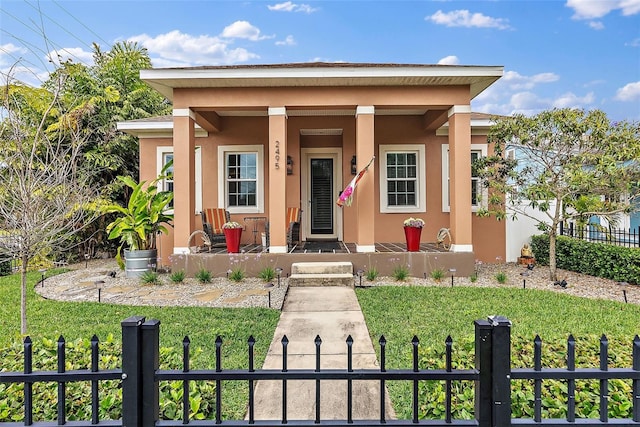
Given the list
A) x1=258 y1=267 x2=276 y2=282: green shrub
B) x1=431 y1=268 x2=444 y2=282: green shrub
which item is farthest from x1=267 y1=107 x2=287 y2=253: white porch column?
x1=431 y1=268 x2=444 y2=282: green shrub

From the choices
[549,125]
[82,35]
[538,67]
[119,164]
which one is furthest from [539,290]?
[82,35]

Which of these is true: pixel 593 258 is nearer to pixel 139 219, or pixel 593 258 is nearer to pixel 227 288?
pixel 227 288

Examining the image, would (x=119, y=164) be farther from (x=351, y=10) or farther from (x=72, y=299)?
(x=351, y=10)

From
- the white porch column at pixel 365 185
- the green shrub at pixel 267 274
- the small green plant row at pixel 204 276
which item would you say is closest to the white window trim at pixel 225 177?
the small green plant row at pixel 204 276

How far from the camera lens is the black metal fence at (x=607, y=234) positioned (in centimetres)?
755

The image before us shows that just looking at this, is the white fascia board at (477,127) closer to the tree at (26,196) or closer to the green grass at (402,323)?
the green grass at (402,323)

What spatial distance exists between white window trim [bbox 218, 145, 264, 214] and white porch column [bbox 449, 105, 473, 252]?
4.88 m

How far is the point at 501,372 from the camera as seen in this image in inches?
63.9

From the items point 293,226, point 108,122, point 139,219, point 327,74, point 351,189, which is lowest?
point 293,226

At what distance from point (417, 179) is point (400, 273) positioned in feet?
11.7

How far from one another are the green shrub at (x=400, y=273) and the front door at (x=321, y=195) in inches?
130

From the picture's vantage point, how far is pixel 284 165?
25.3 feet

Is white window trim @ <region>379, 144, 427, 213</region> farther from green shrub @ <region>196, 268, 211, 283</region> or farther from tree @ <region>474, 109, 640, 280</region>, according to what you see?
green shrub @ <region>196, 268, 211, 283</region>

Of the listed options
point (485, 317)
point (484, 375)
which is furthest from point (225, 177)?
point (484, 375)
